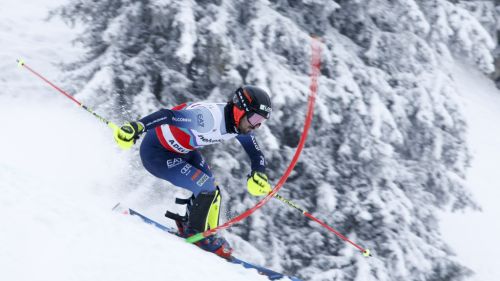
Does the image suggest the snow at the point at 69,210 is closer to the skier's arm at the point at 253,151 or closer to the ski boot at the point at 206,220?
the ski boot at the point at 206,220

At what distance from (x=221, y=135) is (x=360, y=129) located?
3.59 m

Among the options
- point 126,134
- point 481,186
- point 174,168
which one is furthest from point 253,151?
point 481,186

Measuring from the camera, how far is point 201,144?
18.4 feet

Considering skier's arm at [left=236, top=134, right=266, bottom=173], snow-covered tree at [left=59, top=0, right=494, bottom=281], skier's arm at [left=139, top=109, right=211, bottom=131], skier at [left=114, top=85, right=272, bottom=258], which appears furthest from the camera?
snow-covered tree at [left=59, top=0, right=494, bottom=281]

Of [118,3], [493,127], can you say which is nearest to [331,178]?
[118,3]

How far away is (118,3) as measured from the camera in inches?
310

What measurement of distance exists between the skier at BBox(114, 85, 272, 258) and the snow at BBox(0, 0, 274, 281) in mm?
641

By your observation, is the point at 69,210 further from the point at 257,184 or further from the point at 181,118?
the point at 257,184

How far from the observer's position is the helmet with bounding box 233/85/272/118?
17.0 feet

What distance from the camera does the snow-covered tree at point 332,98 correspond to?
24.9 feet

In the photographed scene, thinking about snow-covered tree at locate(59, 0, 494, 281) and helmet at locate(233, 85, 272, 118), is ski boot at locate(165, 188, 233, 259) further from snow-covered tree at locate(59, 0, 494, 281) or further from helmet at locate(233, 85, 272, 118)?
snow-covered tree at locate(59, 0, 494, 281)

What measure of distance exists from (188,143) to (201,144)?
0.53 ft

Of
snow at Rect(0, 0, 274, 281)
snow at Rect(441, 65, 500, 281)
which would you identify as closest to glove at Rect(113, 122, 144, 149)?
snow at Rect(0, 0, 274, 281)

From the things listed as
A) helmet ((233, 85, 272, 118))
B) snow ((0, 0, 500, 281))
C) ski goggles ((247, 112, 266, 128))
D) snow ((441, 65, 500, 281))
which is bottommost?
snow ((441, 65, 500, 281))
